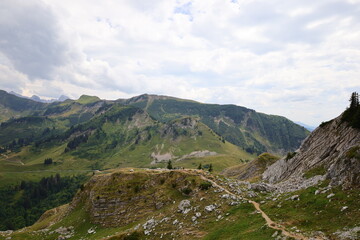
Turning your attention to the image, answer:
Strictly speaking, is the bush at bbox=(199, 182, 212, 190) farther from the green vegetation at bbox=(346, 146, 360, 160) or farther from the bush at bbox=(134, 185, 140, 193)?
the green vegetation at bbox=(346, 146, 360, 160)

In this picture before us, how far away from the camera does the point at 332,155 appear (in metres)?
51.8

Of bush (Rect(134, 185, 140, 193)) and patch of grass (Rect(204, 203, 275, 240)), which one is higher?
patch of grass (Rect(204, 203, 275, 240))

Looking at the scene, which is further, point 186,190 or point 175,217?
point 186,190

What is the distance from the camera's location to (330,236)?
23.6 meters

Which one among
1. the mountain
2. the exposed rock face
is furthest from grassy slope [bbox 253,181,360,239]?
the mountain

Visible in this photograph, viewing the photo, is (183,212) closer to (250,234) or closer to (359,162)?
(250,234)

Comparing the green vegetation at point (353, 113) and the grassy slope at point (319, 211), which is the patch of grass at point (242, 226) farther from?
the green vegetation at point (353, 113)

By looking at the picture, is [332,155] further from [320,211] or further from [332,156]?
[320,211]

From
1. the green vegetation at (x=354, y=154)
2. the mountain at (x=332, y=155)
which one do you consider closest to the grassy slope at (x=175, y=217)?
the mountain at (x=332, y=155)

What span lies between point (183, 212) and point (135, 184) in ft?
97.5

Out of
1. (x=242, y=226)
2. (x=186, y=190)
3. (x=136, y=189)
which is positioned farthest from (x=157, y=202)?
(x=242, y=226)

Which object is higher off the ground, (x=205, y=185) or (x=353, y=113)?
(x=353, y=113)

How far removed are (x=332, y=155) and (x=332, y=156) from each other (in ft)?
1.86

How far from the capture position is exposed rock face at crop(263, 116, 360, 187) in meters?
34.2
